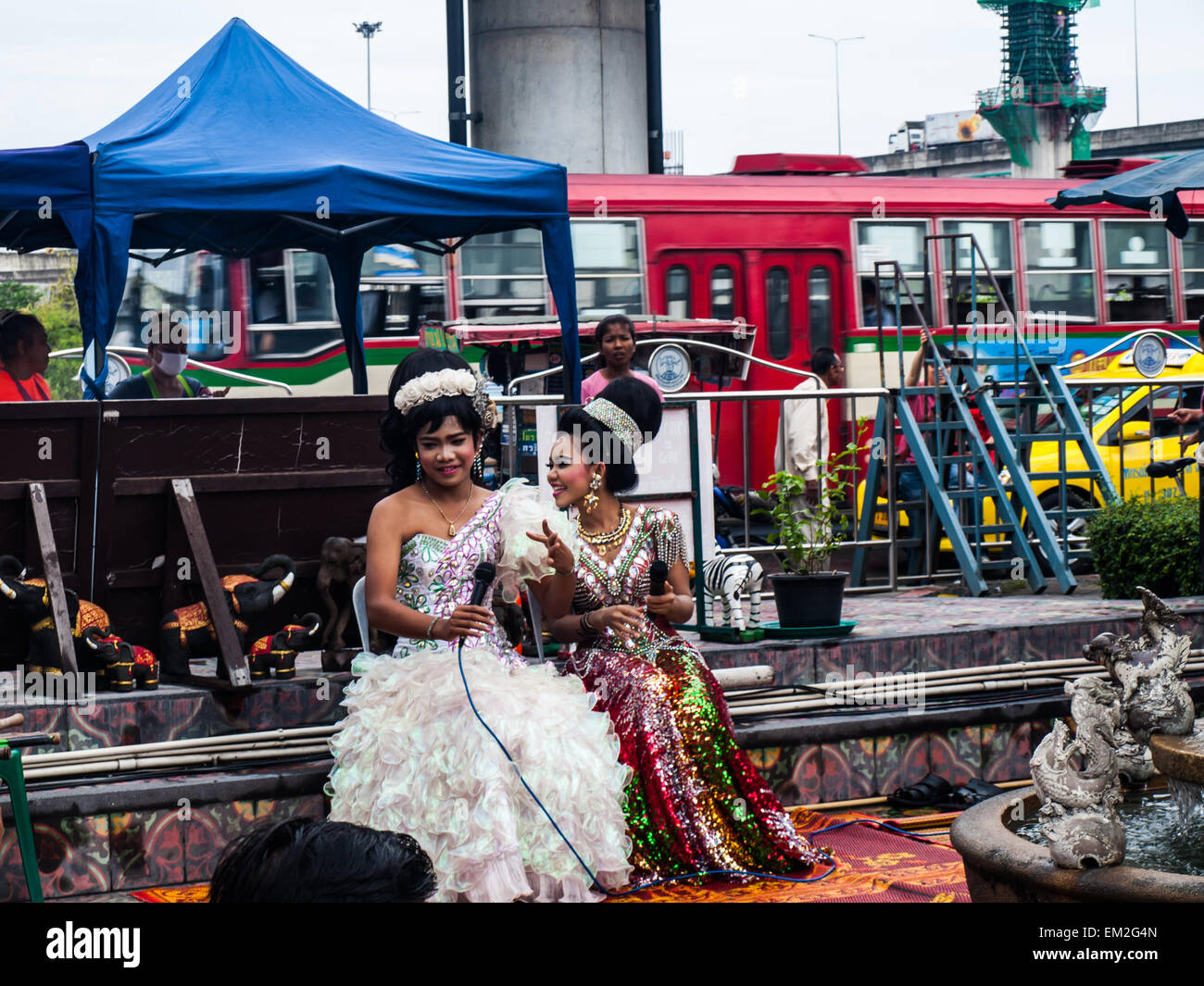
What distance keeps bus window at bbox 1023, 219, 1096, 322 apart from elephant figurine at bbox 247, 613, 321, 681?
13105 millimetres

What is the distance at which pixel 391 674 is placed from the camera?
5191mm

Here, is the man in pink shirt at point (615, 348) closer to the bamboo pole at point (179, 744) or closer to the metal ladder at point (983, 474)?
the metal ladder at point (983, 474)

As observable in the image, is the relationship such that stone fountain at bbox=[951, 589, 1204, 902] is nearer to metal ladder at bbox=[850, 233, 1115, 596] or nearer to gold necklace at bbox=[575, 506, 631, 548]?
gold necklace at bbox=[575, 506, 631, 548]

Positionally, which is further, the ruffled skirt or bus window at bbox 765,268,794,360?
bus window at bbox 765,268,794,360

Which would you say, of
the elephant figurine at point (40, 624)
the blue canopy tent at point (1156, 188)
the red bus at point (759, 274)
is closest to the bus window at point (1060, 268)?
the red bus at point (759, 274)

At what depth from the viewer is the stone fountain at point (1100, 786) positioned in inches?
155

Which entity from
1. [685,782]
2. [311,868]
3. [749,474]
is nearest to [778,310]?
[749,474]

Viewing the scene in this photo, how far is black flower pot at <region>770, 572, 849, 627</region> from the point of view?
25.0 feet

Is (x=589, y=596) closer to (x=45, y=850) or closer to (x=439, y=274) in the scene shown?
(x=45, y=850)

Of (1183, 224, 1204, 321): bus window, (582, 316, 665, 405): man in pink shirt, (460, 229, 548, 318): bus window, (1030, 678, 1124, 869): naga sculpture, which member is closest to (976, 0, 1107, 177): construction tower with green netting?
(1183, 224, 1204, 321): bus window

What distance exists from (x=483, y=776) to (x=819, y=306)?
492 inches
